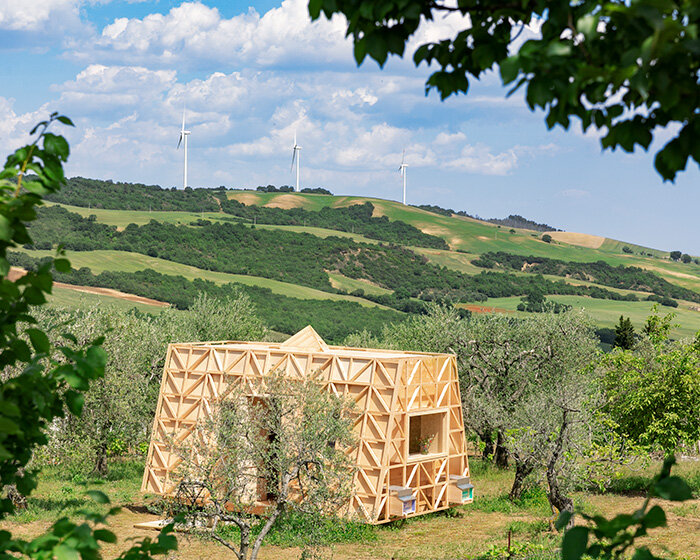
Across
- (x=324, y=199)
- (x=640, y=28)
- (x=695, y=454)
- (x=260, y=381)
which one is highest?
(x=324, y=199)

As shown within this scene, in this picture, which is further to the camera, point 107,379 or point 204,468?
point 107,379

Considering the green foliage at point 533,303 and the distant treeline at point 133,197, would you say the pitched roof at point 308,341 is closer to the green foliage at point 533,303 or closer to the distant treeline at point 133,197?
the green foliage at point 533,303

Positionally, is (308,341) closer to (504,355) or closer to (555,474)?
(555,474)

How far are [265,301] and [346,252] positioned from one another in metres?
36.7

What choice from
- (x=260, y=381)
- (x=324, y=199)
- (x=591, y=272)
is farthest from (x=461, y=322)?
(x=324, y=199)

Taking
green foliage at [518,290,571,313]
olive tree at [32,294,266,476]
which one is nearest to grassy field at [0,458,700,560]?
olive tree at [32,294,266,476]

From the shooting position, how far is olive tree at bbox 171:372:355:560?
18.8m

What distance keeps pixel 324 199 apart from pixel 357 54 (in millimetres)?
167816

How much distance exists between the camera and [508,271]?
125125 millimetres

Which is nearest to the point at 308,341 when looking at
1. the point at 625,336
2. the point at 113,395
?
the point at 113,395

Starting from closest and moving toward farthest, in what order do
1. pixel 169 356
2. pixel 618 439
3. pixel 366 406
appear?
pixel 366 406 < pixel 618 439 < pixel 169 356

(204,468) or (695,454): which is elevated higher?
(204,468)

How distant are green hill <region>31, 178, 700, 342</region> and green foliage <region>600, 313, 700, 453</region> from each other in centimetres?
5921

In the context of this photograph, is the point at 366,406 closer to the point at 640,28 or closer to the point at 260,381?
the point at 260,381
